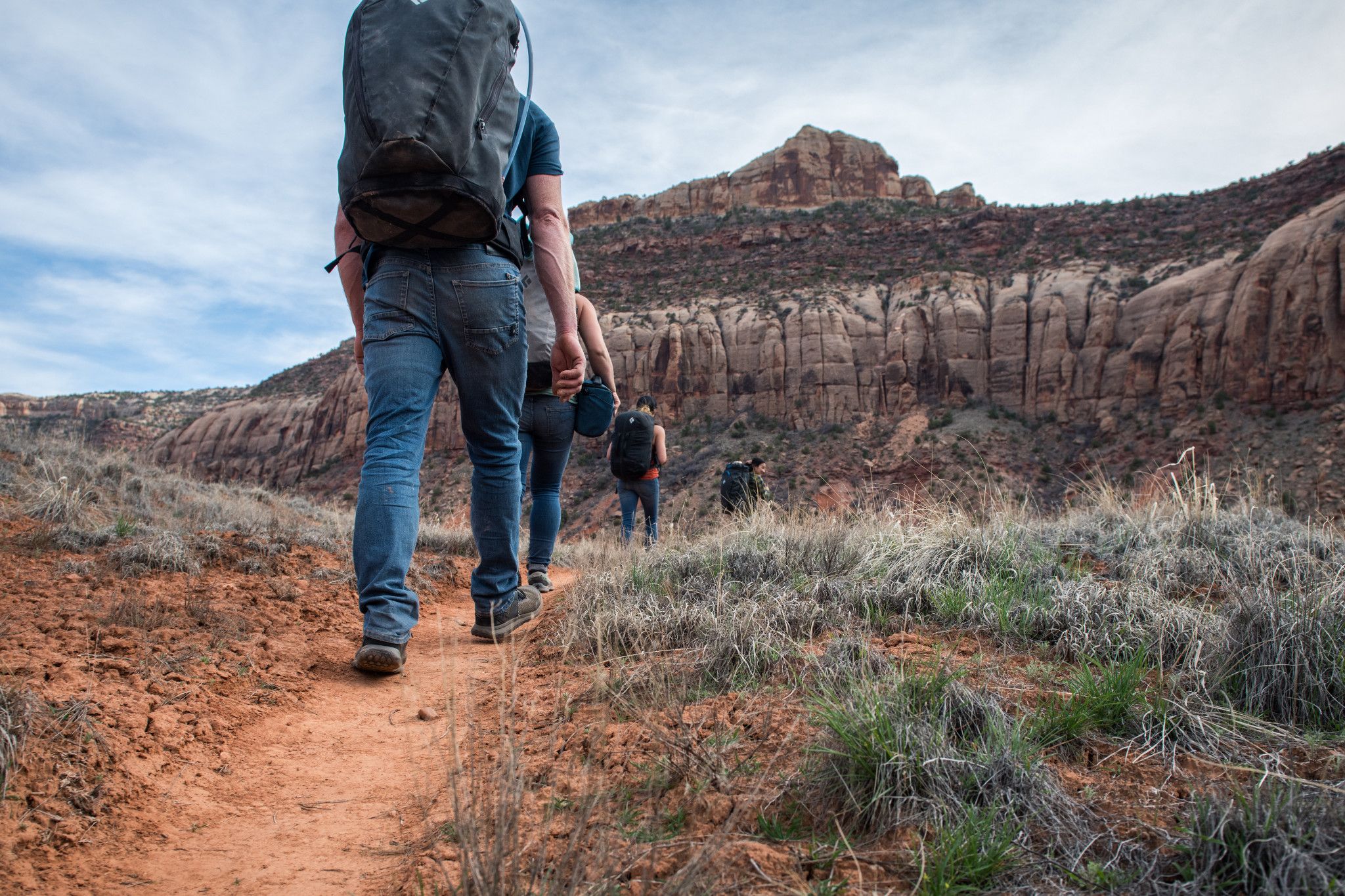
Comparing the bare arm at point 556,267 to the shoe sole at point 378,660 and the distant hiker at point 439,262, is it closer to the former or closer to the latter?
the distant hiker at point 439,262

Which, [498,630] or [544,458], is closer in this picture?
[498,630]

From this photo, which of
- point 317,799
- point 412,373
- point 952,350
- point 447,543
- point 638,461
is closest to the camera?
point 317,799

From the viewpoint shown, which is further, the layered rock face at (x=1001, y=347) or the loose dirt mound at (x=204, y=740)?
the layered rock face at (x=1001, y=347)

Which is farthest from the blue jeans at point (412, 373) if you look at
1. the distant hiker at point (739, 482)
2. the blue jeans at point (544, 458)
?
the distant hiker at point (739, 482)

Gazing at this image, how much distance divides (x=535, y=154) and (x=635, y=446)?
12.6 feet

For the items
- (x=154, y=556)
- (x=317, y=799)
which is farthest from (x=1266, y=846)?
(x=154, y=556)

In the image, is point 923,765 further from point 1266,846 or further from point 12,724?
point 12,724

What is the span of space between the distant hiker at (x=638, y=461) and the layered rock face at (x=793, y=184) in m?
50.9

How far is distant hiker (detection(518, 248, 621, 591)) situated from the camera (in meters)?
3.68

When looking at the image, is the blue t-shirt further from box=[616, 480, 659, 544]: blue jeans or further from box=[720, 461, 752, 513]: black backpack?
box=[720, 461, 752, 513]: black backpack

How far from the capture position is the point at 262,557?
383 cm

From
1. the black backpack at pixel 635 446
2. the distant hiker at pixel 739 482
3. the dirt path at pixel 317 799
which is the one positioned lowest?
the dirt path at pixel 317 799

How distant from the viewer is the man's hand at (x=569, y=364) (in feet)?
9.52

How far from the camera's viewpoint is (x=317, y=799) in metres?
1.64
